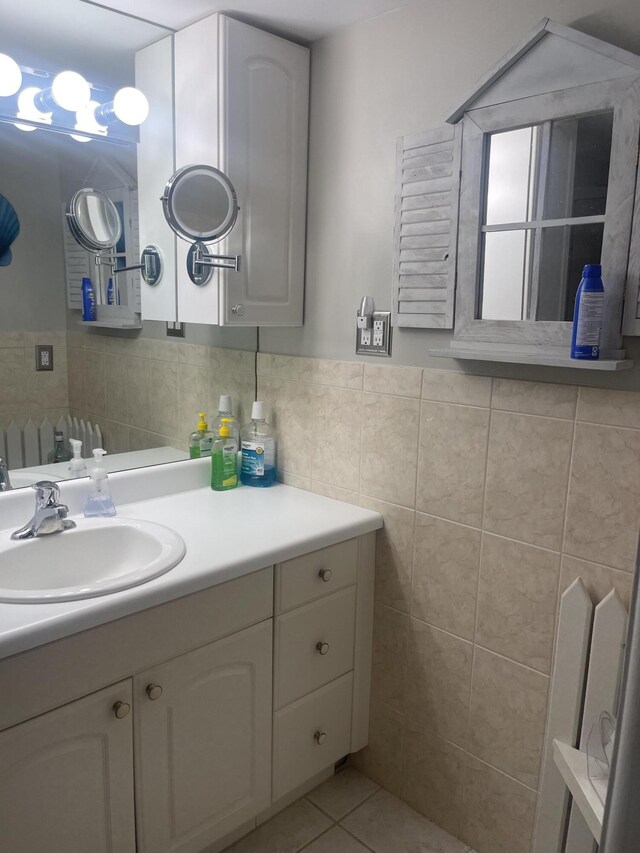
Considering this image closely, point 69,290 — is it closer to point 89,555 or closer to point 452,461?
point 89,555

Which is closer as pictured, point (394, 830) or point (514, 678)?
point (514, 678)

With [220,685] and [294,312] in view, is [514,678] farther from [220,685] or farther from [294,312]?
[294,312]

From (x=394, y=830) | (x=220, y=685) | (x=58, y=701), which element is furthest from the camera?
(x=394, y=830)

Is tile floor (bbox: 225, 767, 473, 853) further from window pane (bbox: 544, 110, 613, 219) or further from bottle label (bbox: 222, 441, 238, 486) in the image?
window pane (bbox: 544, 110, 613, 219)

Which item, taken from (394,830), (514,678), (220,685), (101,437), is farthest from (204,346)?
(394,830)

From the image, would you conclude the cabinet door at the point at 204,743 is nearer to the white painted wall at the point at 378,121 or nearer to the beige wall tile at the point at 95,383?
the beige wall tile at the point at 95,383

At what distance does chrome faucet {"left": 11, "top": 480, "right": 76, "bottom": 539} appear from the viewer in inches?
56.5

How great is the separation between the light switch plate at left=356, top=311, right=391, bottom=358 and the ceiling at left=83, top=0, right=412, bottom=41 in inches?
28.5

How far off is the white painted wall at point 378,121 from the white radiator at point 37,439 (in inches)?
23.8

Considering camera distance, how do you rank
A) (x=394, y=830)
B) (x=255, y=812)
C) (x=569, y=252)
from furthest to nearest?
(x=394, y=830) → (x=255, y=812) → (x=569, y=252)

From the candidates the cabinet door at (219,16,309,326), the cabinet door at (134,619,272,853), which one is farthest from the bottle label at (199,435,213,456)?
the cabinet door at (134,619,272,853)

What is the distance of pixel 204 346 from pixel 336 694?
40.7 inches

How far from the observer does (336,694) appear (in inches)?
67.7

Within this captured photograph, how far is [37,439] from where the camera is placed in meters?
1.59
